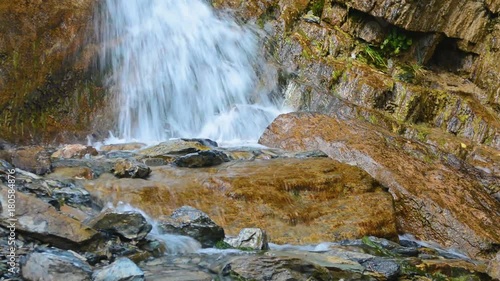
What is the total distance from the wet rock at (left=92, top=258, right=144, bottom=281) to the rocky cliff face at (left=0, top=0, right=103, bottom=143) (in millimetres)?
6307

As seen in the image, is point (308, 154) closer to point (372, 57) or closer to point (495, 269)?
point (495, 269)

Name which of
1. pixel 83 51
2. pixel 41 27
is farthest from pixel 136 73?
pixel 41 27

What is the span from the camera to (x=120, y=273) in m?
3.77

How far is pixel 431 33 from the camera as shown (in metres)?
15.0

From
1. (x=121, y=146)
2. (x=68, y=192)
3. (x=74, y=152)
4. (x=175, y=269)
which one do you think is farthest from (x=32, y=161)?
(x=175, y=269)

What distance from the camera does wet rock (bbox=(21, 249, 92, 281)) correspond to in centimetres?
360

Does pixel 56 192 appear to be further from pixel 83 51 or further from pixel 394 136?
pixel 394 136

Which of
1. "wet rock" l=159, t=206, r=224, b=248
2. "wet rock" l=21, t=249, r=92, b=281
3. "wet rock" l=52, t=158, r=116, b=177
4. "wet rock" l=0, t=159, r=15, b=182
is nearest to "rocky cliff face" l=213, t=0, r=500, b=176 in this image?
"wet rock" l=52, t=158, r=116, b=177

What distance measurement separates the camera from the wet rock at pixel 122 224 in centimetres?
463

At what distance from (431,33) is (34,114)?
11018 millimetres

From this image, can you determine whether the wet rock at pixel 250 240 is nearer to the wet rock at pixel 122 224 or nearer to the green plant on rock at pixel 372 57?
the wet rock at pixel 122 224

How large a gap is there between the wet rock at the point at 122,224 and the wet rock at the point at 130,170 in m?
2.02

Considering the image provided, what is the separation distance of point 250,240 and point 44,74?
657 cm

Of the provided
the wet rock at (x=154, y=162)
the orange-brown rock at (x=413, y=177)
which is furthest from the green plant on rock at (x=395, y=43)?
the wet rock at (x=154, y=162)
